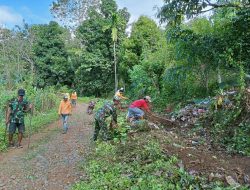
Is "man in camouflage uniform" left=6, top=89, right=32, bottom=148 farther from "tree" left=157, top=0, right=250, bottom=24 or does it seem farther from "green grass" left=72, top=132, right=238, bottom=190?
"tree" left=157, top=0, right=250, bottom=24

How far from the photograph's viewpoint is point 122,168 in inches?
346

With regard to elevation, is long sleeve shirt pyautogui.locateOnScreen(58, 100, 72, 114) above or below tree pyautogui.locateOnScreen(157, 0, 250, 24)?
below

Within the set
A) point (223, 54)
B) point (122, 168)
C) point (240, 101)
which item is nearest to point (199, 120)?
point (240, 101)

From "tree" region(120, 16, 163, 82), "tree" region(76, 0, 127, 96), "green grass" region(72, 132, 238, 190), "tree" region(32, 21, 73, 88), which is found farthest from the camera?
"tree" region(32, 21, 73, 88)

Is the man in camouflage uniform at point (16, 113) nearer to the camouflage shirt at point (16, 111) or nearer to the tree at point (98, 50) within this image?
the camouflage shirt at point (16, 111)

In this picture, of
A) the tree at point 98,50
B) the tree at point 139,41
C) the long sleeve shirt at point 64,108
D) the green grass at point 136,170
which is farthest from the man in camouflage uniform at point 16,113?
the tree at point 98,50

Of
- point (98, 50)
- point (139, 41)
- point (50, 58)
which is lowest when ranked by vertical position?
point (50, 58)

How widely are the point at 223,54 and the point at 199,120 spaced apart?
15.7 feet

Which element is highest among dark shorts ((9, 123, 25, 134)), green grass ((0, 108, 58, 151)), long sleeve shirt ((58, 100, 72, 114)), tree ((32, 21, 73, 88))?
tree ((32, 21, 73, 88))

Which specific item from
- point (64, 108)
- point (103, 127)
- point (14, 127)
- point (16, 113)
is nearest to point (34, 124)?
point (64, 108)

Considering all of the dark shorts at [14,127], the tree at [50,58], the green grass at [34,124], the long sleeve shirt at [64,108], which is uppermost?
the tree at [50,58]

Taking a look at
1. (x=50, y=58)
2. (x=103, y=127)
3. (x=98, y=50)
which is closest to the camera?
(x=103, y=127)

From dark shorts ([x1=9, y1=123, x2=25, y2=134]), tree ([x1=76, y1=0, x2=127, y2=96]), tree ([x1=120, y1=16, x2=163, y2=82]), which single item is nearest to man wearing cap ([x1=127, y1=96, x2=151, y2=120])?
dark shorts ([x1=9, y1=123, x2=25, y2=134])

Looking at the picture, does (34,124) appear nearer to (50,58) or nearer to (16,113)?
(16,113)
